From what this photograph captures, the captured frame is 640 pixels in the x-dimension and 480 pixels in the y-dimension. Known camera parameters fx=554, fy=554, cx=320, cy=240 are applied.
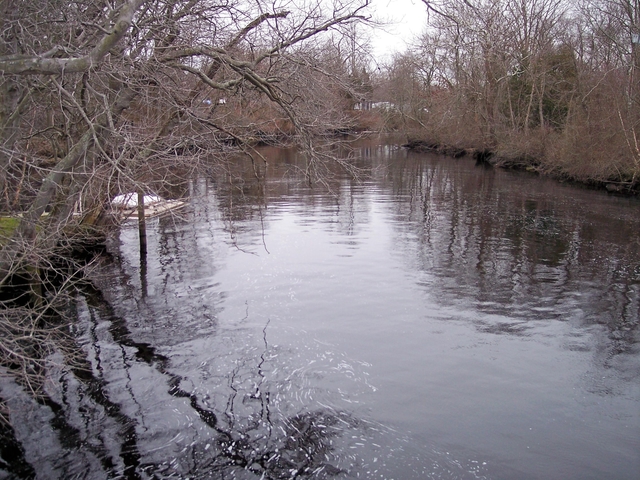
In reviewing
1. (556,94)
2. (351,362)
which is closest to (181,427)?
(351,362)

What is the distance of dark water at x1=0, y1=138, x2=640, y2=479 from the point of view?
6.34 metres

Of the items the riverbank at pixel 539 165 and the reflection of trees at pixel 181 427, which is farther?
the riverbank at pixel 539 165

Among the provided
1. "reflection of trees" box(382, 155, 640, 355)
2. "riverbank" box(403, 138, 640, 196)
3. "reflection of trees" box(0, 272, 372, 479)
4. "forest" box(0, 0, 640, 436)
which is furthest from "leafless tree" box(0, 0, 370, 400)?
"riverbank" box(403, 138, 640, 196)

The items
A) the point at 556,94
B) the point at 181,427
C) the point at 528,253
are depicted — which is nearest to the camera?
the point at 181,427

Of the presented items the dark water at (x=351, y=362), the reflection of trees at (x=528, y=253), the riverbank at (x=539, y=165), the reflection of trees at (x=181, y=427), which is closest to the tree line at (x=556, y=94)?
the riverbank at (x=539, y=165)

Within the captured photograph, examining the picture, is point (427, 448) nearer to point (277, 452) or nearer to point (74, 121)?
point (277, 452)

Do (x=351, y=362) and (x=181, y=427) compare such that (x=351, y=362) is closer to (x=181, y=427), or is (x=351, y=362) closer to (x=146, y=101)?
(x=181, y=427)

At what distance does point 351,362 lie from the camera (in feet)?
28.2

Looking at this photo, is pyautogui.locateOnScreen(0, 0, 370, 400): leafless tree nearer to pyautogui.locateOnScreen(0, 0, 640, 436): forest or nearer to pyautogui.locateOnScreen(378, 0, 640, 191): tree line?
pyautogui.locateOnScreen(0, 0, 640, 436): forest

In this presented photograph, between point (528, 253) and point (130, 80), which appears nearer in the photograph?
point (130, 80)

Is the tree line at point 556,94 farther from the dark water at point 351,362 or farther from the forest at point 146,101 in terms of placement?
the dark water at point 351,362

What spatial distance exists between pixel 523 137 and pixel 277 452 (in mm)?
32846

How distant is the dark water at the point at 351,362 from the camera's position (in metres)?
6.34

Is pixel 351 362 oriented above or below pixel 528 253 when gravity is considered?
below
